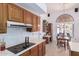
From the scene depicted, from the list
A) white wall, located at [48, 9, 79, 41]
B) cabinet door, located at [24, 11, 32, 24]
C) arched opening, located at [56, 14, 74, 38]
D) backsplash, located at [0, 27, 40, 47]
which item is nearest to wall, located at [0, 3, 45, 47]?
backsplash, located at [0, 27, 40, 47]

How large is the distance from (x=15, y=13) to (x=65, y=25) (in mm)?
1050

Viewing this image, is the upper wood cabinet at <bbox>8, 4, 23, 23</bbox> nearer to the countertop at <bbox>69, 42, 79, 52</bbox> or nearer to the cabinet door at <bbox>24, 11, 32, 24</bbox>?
the cabinet door at <bbox>24, 11, 32, 24</bbox>

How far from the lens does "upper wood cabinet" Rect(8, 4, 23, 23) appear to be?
6.98 ft

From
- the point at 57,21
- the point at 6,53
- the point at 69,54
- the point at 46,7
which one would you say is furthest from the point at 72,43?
the point at 6,53

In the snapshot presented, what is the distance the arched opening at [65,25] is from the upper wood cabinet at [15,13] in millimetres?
847

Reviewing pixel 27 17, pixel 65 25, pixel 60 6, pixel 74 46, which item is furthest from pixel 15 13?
pixel 74 46

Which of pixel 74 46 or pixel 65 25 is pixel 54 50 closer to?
pixel 74 46

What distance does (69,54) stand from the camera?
2.17m

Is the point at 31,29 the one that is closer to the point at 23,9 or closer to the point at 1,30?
the point at 23,9

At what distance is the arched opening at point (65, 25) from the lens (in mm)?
2221

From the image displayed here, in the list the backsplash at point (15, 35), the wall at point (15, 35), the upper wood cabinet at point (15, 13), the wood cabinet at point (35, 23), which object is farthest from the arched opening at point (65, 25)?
the backsplash at point (15, 35)

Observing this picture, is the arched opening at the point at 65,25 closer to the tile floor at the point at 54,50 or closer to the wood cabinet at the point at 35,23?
the tile floor at the point at 54,50

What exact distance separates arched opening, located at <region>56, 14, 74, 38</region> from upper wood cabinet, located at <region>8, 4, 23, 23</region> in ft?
2.78

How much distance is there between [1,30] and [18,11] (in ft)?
2.63
